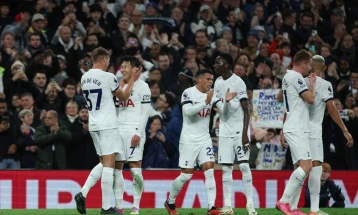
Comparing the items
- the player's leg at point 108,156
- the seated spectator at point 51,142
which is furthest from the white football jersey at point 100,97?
the seated spectator at point 51,142

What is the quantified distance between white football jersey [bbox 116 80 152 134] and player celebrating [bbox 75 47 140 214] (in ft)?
3.25

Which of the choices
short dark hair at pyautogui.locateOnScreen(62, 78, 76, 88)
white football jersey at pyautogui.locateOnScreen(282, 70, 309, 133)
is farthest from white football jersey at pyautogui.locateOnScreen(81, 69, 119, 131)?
short dark hair at pyautogui.locateOnScreen(62, 78, 76, 88)

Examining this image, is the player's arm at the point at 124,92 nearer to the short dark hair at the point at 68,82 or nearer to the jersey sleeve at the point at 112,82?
the jersey sleeve at the point at 112,82

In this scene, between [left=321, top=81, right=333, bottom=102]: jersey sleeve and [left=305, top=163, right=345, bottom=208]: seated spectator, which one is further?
[left=305, top=163, right=345, bottom=208]: seated spectator

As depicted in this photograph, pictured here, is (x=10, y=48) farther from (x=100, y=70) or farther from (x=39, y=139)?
(x=100, y=70)

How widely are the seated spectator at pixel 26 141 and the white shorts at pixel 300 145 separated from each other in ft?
21.4

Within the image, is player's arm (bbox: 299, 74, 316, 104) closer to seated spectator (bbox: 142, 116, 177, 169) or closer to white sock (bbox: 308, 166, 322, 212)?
white sock (bbox: 308, 166, 322, 212)

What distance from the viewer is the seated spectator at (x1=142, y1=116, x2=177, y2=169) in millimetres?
22312

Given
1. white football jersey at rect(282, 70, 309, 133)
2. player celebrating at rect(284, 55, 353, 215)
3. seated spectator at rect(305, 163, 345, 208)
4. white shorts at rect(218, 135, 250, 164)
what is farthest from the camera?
seated spectator at rect(305, 163, 345, 208)

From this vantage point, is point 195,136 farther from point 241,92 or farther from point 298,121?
point 298,121

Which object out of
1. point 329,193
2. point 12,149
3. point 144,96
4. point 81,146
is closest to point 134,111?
point 144,96

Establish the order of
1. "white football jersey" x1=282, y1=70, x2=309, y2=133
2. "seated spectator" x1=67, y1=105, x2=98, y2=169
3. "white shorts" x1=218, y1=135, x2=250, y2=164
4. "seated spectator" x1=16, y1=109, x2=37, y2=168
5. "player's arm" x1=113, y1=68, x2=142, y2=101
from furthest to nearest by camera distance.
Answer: "seated spectator" x1=67, y1=105, x2=98, y2=169, "seated spectator" x1=16, y1=109, x2=37, y2=168, "white shorts" x1=218, y1=135, x2=250, y2=164, "white football jersey" x1=282, y1=70, x2=309, y2=133, "player's arm" x1=113, y1=68, x2=142, y2=101

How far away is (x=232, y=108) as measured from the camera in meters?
18.1

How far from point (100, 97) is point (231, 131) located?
2741mm
